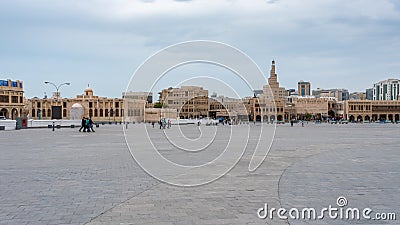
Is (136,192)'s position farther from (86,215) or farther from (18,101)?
(18,101)

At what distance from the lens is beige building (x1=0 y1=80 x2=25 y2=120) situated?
269 ft

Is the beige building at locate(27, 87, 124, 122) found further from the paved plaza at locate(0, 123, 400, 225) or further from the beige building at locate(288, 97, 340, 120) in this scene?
the paved plaza at locate(0, 123, 400, 225)

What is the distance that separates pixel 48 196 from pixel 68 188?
83 cm

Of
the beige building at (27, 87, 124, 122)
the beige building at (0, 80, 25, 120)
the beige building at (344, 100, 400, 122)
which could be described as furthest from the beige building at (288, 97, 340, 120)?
the beige building at (0, 80, 25, 120)

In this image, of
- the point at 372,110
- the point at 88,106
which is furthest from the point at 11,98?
the point at 372,110

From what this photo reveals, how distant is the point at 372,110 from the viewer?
148m

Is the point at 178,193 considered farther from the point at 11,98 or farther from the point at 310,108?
the point at 310,108

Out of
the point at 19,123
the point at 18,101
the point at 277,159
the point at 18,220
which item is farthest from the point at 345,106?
the point at 18,220

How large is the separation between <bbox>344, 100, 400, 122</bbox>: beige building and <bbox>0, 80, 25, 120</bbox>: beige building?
367 ft

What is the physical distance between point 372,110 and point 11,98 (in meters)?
122

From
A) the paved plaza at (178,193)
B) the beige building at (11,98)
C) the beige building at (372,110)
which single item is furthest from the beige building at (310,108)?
the paved plaza at (178,193)

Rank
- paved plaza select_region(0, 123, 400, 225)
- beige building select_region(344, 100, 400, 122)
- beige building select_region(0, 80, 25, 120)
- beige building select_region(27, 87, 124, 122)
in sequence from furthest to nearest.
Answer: beige building select_region(344, 100, 400, 122) → beige building select_region(27, 87, 124, 122) → beige building select_region(0, 80, 25, 120) → paved plaza select_region(0, 123, 400, 225)

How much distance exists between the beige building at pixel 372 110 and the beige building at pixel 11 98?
112m

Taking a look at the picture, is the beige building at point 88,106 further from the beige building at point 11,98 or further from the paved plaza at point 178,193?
the paved plaza at point 178,193
